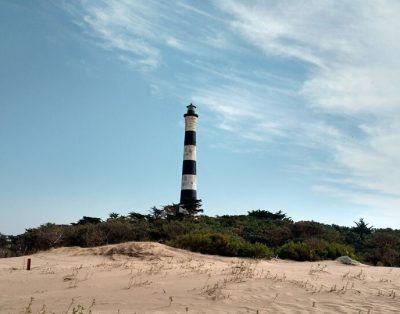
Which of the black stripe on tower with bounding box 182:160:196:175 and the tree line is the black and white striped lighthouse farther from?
the tree line

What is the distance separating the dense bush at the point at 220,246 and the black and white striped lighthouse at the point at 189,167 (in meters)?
16.1

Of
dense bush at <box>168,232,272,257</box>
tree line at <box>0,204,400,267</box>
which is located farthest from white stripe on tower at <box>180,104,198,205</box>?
dense bush at <box>168,232,272,257</box>

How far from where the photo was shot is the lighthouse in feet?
111

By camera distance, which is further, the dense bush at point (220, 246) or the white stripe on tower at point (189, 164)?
the white stripe on tower at point (189, 164)

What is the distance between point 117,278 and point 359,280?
5688 millimetres

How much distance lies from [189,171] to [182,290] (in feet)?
88.1

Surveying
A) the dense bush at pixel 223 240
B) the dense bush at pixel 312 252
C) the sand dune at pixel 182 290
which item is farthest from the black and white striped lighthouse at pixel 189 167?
the sand dune at pixel 182 290

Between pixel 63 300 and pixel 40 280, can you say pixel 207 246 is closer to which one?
pixel 40 280

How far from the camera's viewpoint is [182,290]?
27.3ft

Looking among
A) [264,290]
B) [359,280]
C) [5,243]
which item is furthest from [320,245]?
[5,243]

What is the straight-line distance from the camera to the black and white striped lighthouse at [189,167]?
1352 inches

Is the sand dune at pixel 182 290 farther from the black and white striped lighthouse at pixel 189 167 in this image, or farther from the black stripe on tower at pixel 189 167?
the black stripe on tower at pixel 189 167

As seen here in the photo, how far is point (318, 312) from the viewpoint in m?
6.63

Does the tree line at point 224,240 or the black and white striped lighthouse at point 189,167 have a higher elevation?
the black and white striped lighthouse at point 189,167
